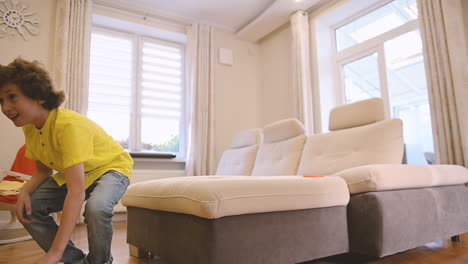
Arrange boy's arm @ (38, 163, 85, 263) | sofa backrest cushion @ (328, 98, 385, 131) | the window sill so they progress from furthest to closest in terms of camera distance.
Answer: the window sill < sofa backrest cushion @ (328, 98, 385, 131) < boy's arm @ (38, 163, 85, 263)

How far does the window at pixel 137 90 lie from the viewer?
3967mm

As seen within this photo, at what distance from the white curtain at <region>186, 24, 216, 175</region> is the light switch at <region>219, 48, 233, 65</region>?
235mm

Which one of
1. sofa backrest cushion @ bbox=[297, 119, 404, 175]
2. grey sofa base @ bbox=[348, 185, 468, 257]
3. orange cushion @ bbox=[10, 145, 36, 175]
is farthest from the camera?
orange cushion @ bbox=[10, 145, 36, 175]

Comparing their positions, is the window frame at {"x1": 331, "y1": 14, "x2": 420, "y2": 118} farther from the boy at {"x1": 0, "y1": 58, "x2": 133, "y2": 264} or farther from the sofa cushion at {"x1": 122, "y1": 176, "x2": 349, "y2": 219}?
the boy at {"x1": 0, "y1": 58, "x2": 133, "y2": 264}

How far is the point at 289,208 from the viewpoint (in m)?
1.28

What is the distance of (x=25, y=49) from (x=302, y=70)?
3.14m

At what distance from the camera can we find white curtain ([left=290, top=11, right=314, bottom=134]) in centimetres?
377

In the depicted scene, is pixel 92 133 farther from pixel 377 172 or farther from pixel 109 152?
pixel 377 172

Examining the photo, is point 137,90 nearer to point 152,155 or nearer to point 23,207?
point 152,155

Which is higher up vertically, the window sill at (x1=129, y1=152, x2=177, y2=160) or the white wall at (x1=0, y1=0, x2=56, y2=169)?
the white wall at (x1=0, y1=0, x2=56, y2=169)

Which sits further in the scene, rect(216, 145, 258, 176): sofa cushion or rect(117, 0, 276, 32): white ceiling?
rect(117, 0, 276, 32): white ceiling

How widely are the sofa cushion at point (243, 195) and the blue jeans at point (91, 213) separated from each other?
0.22 m

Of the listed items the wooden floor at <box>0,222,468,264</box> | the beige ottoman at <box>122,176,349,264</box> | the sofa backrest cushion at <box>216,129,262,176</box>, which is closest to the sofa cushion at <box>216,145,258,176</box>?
the sofa backrest cushion at <box>216,129,262,176</box>

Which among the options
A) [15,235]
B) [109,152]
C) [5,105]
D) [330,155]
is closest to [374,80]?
[330,155]
